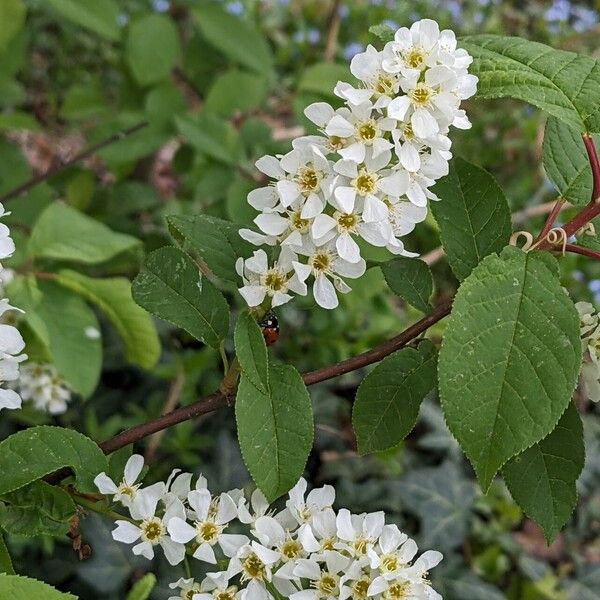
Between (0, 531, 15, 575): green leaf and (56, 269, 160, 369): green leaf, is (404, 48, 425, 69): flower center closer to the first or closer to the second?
(0, 531, 15, 575): green leaf

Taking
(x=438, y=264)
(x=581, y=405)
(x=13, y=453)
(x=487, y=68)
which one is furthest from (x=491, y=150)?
(x=13, y=453)

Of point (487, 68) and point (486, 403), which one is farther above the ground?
point (487, 68)

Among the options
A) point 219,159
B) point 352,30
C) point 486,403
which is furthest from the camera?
point 352,30

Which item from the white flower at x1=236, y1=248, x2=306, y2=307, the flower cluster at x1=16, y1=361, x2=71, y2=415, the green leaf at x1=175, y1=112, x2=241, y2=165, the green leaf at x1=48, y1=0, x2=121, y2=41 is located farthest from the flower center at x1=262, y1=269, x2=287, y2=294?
the green leaf at x1=48, y1=0, x2=121, y2=41

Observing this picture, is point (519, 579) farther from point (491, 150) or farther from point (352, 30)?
point (352, 30)

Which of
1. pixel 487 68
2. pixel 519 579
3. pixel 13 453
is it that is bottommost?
pixel 519 579

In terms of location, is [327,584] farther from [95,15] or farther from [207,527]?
[95,15]

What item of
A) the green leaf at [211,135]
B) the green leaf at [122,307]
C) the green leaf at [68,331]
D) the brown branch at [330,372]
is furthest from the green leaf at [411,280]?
the green leaf at [211,135]
